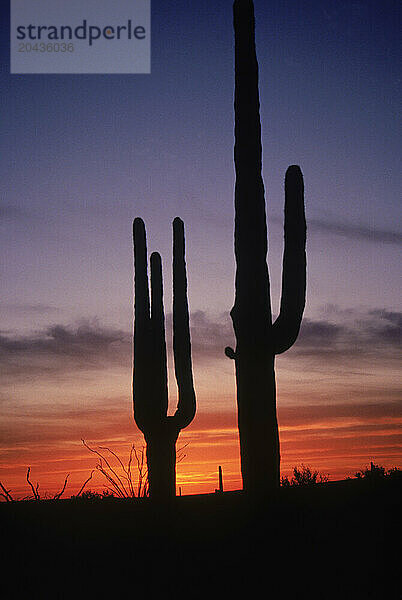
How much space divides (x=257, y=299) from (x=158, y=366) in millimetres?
5429

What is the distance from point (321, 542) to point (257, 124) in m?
5.21

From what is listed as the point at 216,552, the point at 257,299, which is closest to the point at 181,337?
the point at 257,299

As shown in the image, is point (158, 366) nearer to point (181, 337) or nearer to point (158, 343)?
point (158, 343)

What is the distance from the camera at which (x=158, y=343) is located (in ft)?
47.4

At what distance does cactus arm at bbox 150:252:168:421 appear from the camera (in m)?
14.2

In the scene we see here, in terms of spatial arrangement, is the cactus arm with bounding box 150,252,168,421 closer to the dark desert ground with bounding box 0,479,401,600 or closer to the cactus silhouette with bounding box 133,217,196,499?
the cactus silhouette with bounding box 133,217,196,499

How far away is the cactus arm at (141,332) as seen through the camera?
14.2m

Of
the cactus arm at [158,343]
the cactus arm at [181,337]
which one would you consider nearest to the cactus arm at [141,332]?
the cactus arm at [158,343]

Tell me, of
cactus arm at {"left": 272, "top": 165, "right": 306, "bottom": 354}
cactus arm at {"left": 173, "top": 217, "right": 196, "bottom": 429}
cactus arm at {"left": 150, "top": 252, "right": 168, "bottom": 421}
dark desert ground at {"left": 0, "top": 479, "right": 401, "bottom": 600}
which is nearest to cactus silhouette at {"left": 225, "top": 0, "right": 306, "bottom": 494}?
cactus arm at {"left": 272, "top": 165, "right": 306, "bottom": 354}

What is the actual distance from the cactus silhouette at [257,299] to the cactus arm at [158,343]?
4898mm

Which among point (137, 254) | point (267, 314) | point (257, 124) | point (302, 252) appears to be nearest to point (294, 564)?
point (267, 314)

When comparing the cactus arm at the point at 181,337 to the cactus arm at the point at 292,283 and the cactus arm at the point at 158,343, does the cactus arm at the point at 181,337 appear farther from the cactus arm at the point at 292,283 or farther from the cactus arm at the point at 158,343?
the cactus arm at the point at 292,283

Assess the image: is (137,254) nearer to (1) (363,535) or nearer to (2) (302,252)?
(2) (302,252)

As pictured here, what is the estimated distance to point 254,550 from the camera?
24.5ft
